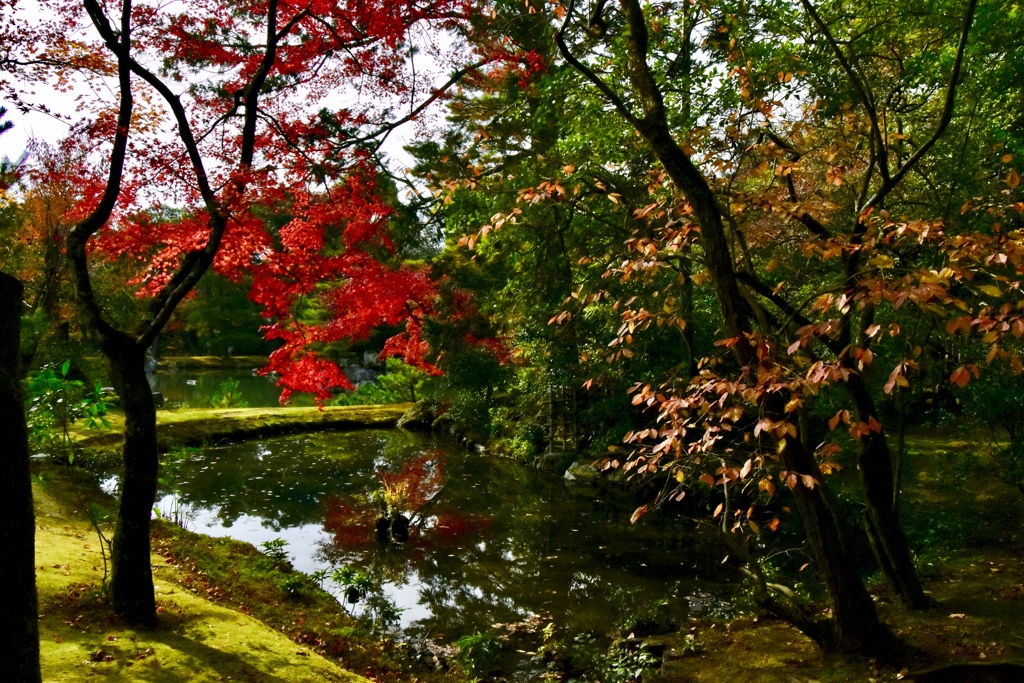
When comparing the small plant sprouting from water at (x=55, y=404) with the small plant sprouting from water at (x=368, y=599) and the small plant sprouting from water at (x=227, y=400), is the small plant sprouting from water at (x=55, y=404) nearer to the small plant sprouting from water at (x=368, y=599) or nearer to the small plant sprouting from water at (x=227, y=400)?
the small plant sprouting from water at (x=368, y=599)

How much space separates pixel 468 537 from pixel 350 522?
1680 mm

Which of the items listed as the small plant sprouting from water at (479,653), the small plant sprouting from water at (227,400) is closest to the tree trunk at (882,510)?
the small plant sprouting from water at (479,653)

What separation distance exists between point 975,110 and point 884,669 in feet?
15.0

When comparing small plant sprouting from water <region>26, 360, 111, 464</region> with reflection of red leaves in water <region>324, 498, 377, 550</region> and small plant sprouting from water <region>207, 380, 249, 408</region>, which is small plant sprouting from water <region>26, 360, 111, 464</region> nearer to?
reflection of red leaves in water <region>324, 498, 377, 550</region>

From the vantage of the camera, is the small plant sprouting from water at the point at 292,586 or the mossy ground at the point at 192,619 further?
the small plant sprouting from water at the point at 292,586

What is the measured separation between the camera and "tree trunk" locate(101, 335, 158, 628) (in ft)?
13.7

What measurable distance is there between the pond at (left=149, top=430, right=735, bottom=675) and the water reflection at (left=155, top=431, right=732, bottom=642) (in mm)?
23

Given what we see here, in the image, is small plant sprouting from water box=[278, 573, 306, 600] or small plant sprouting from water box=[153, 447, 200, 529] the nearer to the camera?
small plant sprouting from water box=[153, 447, 200, 529]

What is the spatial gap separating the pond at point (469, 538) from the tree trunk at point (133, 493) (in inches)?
35.5

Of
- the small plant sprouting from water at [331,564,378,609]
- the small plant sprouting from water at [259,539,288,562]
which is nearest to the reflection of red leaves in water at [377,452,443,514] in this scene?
the small plant sprouting from water at [259,539,288,562]

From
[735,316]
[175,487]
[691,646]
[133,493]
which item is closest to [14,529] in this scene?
[133,493]

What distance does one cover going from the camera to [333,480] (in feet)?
38.9

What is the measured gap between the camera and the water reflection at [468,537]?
21.7 feet

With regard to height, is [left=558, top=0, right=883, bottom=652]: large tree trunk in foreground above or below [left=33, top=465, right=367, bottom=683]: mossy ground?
above
